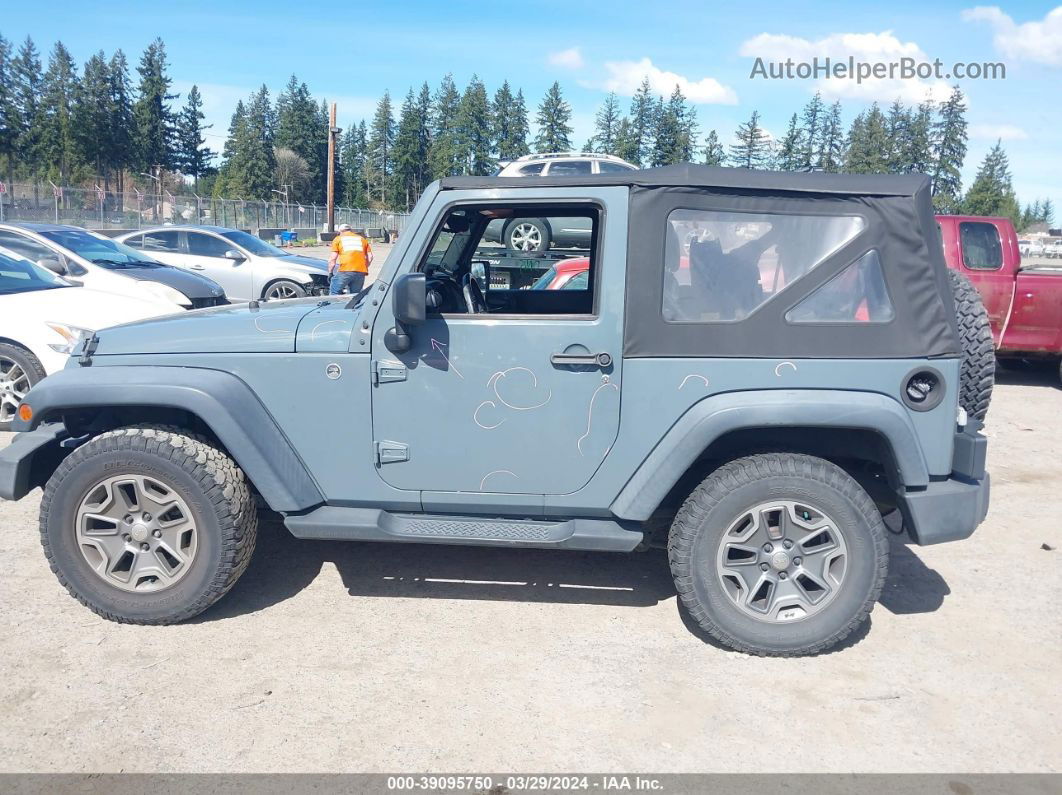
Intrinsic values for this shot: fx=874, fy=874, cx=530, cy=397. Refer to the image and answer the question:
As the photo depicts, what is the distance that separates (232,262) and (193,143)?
3284 inches

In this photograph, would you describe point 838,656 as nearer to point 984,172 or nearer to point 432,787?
point 432,787

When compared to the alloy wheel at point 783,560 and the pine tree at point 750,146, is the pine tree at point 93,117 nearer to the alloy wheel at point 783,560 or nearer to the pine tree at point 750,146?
the pine tree at point 750,146

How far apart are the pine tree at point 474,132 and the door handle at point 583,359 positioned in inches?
2549

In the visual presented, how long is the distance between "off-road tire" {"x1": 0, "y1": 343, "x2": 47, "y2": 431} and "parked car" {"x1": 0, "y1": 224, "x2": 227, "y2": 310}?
2087 millimetres

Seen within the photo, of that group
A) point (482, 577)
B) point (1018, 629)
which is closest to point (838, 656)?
point (1018, 629)

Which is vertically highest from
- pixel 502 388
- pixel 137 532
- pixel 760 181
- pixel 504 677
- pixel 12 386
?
pixel 760 181

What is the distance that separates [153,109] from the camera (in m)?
83.7

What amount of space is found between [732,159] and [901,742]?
54389mm

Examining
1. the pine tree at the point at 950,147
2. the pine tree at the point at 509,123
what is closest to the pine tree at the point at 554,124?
the pine tree at the point at 509,123

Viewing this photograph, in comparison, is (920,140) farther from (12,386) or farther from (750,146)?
(12,386)

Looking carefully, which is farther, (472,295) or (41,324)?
(41,324)

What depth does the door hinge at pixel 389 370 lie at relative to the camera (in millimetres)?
3789

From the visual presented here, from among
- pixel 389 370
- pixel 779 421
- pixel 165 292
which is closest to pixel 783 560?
pixel 779 421

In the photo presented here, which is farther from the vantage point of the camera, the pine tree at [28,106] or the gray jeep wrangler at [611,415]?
the pine tree at [28,106]
